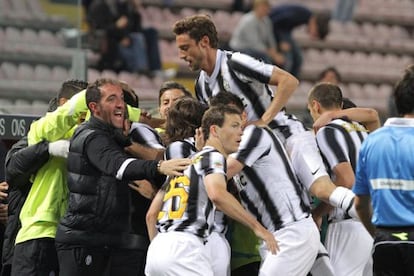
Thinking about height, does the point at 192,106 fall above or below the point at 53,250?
above

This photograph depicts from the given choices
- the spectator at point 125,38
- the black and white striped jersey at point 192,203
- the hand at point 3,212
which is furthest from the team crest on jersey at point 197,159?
the spectator at point 125,38

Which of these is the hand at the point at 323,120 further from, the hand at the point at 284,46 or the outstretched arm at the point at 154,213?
the hand at the point at 284,46

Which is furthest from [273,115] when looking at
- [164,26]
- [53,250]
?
[164,26]

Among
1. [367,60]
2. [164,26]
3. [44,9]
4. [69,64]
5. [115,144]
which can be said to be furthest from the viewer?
[367,60]

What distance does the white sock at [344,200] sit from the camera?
7140 mm

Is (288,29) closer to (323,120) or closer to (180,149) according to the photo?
(323,120)

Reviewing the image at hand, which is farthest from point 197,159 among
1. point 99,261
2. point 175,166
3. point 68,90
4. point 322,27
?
point 322,27

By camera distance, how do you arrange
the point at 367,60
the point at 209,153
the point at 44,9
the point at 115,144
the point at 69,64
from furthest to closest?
1. the point at 367,60
2. the point at 44,9
3. the point at 69,64
4. the point at 115,144
5. the point at 209,153

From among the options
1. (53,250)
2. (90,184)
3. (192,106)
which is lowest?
(53,250)

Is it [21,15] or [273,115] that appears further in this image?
[21,15]

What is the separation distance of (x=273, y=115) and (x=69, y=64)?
3.57m

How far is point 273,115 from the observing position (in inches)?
313

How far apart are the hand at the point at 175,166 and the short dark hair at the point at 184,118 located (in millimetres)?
407

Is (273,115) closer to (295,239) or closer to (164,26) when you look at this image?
(295,239)
